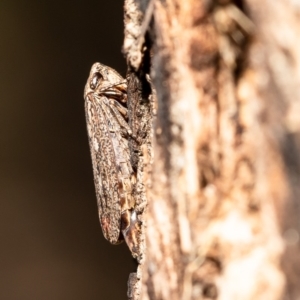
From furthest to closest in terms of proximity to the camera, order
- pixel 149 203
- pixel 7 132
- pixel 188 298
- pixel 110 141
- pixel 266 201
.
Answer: pixel 7 132 < pixel 110 141 < pixel 149 203 < pixel 188 298 < pixel 266 201

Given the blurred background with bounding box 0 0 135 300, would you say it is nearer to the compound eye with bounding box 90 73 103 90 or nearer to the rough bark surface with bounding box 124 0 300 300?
the compound eye with bounding box 90 73 103 90

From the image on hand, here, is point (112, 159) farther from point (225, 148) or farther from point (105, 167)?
point (225, 148)

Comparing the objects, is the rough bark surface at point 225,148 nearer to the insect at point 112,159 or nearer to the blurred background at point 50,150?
the insect at point 112,159

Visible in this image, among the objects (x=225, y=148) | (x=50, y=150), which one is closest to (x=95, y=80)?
(x=225, y=148)

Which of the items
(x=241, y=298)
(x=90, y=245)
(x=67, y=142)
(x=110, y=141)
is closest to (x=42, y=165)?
(x=67, y=142)

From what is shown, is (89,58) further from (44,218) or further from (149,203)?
(149,203)

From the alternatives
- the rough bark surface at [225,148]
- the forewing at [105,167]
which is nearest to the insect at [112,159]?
the forewing at [105,167]
